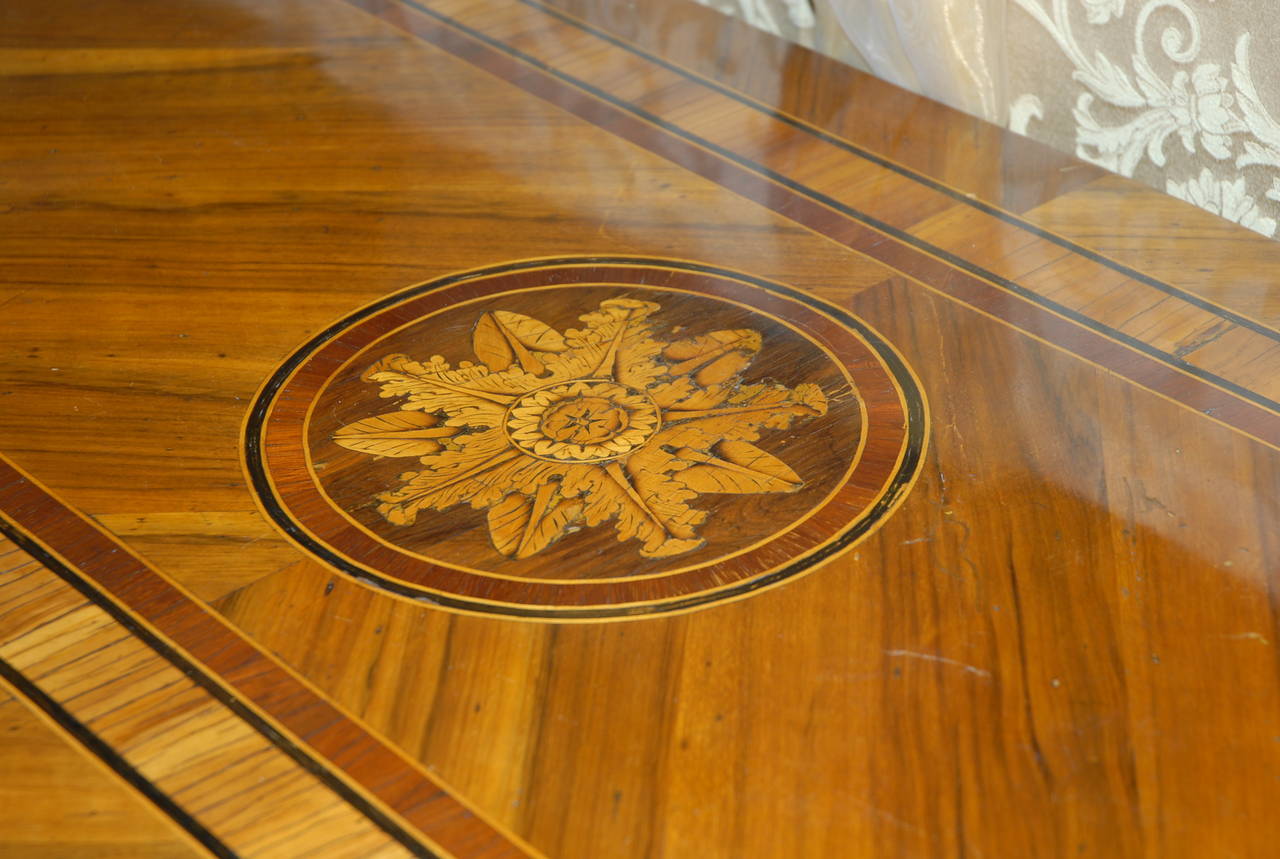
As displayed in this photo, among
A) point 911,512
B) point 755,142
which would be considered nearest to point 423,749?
point 911,512

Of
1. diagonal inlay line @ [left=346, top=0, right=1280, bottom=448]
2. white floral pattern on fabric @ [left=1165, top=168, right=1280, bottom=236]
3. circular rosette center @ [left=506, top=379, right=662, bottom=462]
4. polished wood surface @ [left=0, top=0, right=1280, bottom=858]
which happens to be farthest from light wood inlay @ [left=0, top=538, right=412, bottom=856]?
white floral pattern on fabric @ [left=1165, top=168, right=1280, bottom=236]

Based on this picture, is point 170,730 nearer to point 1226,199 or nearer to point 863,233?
point 863,233

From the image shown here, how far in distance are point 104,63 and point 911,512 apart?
1.20m

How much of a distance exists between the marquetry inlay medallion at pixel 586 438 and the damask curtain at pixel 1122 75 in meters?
0.44

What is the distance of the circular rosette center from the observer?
105 cm

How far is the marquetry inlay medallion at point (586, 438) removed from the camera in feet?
3.13

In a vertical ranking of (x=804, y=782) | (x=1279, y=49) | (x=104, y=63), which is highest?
(x=1279, y=49)

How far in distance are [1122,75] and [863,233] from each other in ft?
1.10

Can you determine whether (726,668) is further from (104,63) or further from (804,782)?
(104,63)

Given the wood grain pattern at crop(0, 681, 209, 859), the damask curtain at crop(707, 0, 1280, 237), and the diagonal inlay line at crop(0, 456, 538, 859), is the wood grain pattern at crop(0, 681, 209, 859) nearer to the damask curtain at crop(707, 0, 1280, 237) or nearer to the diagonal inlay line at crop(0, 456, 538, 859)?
the diagonal inlay line at crop(0, 456, 538, 859)

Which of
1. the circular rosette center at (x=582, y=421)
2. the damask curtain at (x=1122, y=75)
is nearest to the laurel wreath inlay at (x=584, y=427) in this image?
the circular rosette center at (x=582, y=421)

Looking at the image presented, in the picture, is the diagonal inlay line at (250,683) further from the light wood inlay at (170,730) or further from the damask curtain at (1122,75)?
the damask curtain at (1122,75)

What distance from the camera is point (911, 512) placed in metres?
0.98

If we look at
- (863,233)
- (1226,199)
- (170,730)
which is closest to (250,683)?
(170,730)
